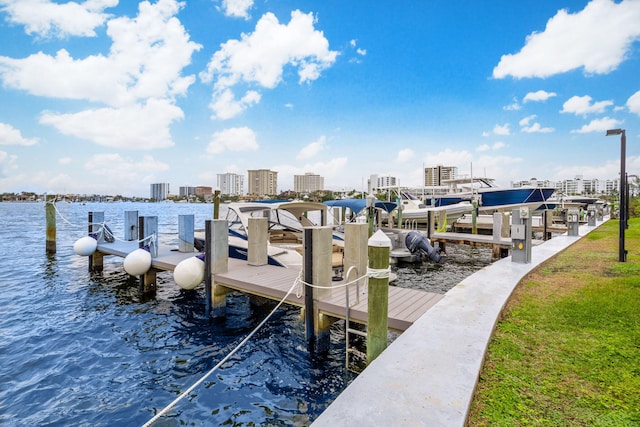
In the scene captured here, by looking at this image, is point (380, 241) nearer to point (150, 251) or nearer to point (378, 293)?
point (378, 293)

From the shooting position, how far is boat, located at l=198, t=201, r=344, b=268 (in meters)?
11.2

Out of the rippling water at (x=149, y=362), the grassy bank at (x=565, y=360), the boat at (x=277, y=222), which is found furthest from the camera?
the boat at (x=277, y=222)

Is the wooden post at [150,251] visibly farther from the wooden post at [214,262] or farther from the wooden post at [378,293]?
the wooden post at [378,293]

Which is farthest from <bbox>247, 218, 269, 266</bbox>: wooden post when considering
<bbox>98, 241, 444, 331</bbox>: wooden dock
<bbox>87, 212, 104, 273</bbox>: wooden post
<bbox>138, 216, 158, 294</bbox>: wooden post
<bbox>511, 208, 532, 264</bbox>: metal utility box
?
<bbox>87, 212, 104, 273</bbox>: wooden post

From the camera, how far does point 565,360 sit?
3.83 m

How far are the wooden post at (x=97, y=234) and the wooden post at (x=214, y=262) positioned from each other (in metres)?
7.96

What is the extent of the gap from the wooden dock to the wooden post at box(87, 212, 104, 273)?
4725 millimetres

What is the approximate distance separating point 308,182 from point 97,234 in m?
100

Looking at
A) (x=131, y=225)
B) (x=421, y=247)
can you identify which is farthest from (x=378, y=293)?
(x=131, y=225)

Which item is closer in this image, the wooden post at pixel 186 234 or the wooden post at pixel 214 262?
the wooden post at pixel 214 262

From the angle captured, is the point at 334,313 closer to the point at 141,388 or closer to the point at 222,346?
the point at 222,346

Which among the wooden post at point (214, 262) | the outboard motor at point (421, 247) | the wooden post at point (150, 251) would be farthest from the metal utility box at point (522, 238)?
the wooden post at point (150, 251)

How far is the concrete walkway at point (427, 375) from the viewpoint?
2686 mm

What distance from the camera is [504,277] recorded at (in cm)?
764
